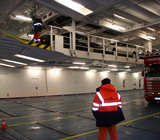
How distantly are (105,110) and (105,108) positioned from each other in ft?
0.16

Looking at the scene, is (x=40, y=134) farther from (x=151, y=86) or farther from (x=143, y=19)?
(x=143, y=19)

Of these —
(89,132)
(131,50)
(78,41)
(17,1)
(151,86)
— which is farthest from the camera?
(131,50)

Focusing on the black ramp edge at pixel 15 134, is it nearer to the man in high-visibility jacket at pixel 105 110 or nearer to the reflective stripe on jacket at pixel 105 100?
the man in high-visibility jacket at pixel 105 110

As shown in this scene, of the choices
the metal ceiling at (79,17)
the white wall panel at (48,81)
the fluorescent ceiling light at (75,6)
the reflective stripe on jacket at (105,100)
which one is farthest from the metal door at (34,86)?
the reflective stripe on jacket at (105,100)

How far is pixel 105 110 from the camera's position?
3754mm

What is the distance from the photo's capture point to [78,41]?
484 inches

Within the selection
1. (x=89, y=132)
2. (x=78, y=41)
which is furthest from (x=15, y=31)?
(x=89, y=132)

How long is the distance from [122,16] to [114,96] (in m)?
10.2

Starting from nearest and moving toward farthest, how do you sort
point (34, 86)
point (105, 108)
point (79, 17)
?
point (105, 108) → point (79, 17) → point (34, 86)

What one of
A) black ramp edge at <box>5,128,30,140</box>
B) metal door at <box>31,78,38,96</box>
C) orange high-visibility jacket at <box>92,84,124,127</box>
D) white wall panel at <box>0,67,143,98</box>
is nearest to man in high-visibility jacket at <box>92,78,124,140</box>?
orange high-visibility jacket at <box>92,84,124,127</box>

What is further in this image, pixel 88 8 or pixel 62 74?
pixel 62 74

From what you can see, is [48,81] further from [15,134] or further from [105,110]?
[105,110]

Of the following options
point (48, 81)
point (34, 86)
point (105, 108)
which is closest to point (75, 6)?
point (105, 108)

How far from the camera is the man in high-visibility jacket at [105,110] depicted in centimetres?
370
